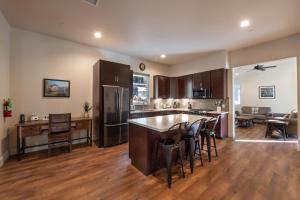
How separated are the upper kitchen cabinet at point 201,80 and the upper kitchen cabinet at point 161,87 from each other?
4.20 ft

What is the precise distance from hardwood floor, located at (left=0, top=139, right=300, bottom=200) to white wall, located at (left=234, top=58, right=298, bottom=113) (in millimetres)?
4822

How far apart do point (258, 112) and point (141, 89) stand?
6.51 meters

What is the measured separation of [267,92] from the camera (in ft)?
25.8

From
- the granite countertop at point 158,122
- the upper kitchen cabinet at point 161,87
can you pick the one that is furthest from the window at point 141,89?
the granite countertop at point 158,122

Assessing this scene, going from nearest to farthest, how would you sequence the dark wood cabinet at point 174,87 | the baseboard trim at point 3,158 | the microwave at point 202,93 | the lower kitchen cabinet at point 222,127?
the baseboard trim at point 3,158
the lower kitchen cabinet at point 222,127
the microwave at point 202,93
the dark wood cabinet at point 174,87

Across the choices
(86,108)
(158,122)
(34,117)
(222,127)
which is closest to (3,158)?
(34,117)

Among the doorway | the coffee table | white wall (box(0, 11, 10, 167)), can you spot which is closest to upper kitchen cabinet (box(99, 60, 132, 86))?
white wall (box(0, 11, 10, 167))

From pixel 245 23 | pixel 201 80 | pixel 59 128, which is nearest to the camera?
pixel 245 23

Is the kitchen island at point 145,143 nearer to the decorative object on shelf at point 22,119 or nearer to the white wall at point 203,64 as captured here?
the decorative object on shelf at point 22,119

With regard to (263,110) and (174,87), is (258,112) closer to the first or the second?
(263,110)

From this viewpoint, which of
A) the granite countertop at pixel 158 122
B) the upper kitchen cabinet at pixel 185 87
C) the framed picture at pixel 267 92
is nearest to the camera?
the granite countertop at pixel 158 122

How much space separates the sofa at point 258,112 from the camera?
24.3ft

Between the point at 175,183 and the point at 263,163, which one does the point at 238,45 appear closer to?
the point at 263,163

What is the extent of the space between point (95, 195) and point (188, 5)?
340cm
